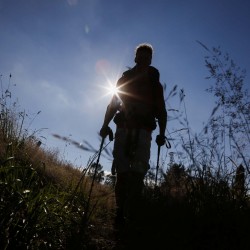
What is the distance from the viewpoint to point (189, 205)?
3.17 metres

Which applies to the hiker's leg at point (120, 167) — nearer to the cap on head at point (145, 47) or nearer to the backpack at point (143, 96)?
the backpack at point (143, 96)

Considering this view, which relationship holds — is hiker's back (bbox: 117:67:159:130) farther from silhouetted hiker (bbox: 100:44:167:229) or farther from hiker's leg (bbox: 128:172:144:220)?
hiker's leg (bbox: 128:172:144:220)

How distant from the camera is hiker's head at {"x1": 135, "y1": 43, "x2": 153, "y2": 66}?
14.4ft

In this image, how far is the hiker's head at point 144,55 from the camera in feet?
14.4

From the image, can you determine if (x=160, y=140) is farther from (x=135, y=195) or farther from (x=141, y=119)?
(x=135, y=195)

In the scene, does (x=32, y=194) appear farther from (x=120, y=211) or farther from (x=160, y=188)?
(x=160, y=188)

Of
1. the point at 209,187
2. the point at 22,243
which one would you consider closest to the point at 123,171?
the point at 209,187

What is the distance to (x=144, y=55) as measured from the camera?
4.38 metres

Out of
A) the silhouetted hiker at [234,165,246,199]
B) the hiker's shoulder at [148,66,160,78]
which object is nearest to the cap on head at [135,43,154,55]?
the hiker's shoulder at [148,66,160,78]

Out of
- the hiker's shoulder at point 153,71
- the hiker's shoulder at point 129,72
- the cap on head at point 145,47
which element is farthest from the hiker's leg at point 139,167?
the cap on head at point 145,47

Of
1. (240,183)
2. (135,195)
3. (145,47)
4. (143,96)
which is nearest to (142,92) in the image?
(143,96)

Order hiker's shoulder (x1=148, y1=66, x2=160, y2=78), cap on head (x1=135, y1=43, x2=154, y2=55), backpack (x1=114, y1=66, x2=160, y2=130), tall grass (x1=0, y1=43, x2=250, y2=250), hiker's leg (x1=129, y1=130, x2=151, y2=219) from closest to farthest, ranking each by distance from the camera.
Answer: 1. tall grass (x1=0, y1=43, x2=250, y2=250)
2. hiker's leg (x1=129, y1=130, x2=151, y2=219)
3. backpack (x1=114, y1=66, x2=160, y2=130)
4. hiker's shoulder (x1=148, y1=66, x2=160, y2=78)
5. cap on head (x1=135, y1=43, x2=154, y2=55)

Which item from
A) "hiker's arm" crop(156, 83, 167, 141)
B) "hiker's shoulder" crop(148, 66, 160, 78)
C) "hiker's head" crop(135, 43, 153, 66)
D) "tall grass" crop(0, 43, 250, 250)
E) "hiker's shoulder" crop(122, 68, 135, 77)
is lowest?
"tall grass" crop(0, 43, 250, 250)

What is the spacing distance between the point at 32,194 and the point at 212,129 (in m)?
2.03
